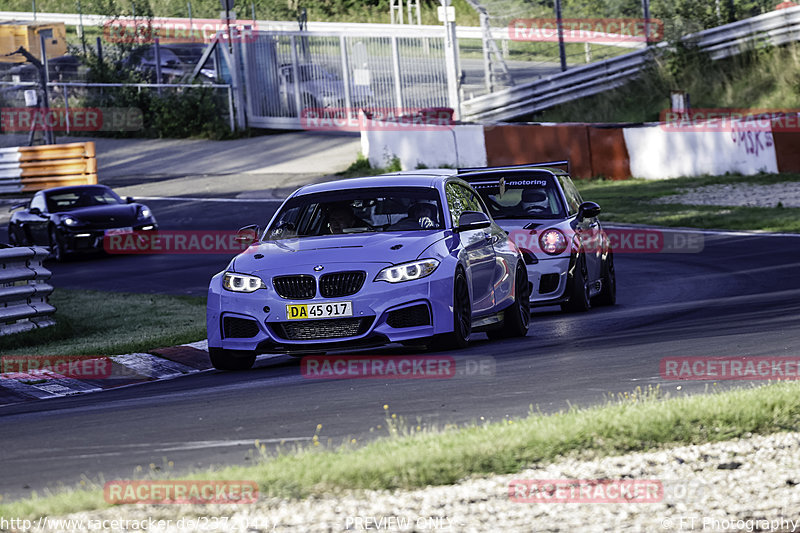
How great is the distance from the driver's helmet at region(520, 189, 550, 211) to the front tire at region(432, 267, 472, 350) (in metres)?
3.97

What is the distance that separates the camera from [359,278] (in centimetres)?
1009

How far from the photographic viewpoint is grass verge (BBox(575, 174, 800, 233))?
2273 centimetres

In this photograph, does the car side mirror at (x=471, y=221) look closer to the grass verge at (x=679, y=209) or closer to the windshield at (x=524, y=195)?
the windshield at (x=524, y=195)

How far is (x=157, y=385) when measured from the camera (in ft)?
34.5

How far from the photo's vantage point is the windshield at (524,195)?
14445 millimetres

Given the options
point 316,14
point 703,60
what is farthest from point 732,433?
point 316,14

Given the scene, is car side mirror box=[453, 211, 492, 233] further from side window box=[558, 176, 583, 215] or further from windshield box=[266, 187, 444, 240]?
Answer: side window box=[558, 176, 583, 215]
